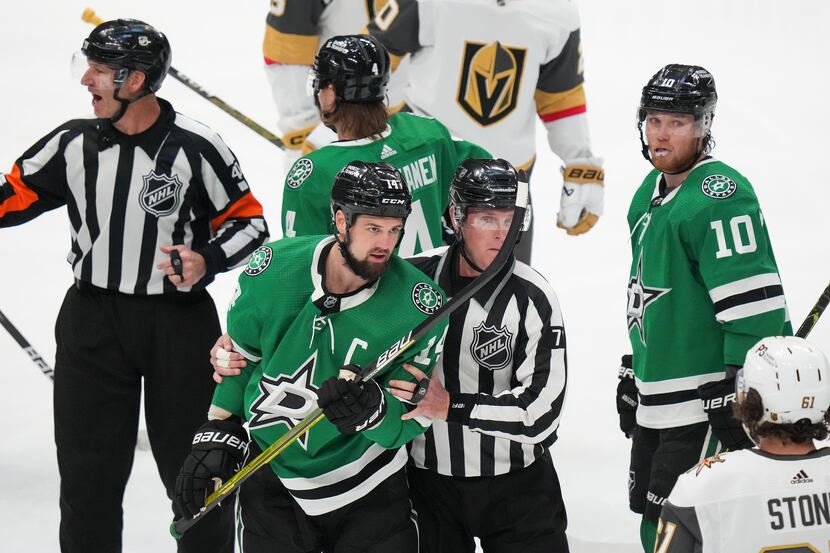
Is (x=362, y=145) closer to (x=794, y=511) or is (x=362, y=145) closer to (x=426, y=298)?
(x=426, y=298)

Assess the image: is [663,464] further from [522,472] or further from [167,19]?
[167,19]

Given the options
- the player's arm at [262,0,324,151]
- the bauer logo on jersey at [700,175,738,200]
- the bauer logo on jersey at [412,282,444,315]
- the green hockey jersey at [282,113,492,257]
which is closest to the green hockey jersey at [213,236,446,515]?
the bauer logo on jersey at [412,282,444,315]

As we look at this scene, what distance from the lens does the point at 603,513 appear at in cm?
410

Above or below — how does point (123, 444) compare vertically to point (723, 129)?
below

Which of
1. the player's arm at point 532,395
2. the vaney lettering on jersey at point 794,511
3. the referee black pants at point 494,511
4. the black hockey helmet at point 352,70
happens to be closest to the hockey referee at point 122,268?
the black hockey helmet at point 352,70

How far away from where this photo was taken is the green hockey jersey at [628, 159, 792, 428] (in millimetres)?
2672

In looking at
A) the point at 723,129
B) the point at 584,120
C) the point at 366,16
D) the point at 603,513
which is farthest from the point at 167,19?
the point at 603,513

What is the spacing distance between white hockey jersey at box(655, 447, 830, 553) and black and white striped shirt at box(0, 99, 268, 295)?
1612mm

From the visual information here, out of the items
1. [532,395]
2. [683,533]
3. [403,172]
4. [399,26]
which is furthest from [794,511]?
[399,26]

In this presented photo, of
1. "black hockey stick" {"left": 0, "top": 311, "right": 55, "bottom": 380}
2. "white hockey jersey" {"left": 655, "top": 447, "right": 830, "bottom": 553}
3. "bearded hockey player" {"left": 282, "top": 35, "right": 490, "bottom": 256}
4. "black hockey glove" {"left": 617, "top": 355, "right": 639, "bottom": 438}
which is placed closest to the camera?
"white hockey jersey" {"left": 655, "top": 447, "right": 830, "bottom": 553}

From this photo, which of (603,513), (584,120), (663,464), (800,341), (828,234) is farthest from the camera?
(828,234)

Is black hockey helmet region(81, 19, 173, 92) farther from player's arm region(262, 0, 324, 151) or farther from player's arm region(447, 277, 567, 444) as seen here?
player's arm region(262, 0, 324, 151)

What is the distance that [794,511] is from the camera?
6.52 feet

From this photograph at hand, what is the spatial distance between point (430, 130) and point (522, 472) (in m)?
1.02
